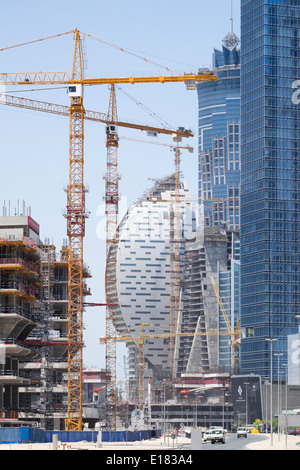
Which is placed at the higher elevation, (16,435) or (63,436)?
(16,435)

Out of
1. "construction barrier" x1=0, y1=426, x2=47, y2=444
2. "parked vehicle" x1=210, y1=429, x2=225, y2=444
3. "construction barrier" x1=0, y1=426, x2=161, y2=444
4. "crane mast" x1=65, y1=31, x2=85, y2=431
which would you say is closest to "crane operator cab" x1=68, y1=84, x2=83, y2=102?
"crane mast" x1=65, y1=31, x2=85, y2=431

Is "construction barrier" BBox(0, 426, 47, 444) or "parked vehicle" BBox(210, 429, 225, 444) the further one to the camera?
"parked vehicle" BBox(210, 429, 225, 444)

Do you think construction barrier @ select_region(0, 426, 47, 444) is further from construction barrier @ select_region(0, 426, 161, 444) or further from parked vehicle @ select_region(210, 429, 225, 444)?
parked vehicle @ select_region(210, 429, 225, 444)

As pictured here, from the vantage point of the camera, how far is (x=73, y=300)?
194250mm

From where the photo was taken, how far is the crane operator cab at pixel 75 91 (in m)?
196

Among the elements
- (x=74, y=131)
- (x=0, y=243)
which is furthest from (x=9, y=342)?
(x=74, y=131)

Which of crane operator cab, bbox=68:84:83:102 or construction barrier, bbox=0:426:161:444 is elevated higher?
crane operator cab, bbox=68:84:83:102

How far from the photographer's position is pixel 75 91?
198000 mm

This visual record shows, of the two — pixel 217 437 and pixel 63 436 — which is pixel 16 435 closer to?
pixel 63 436

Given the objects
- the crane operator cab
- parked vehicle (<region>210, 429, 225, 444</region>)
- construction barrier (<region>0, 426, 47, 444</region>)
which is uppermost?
the crane operator cab

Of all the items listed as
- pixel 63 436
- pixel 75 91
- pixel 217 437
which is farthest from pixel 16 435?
pixel 75 91

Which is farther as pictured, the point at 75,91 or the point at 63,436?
the point at 75,91

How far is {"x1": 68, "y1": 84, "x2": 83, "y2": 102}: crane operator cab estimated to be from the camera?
196 metres
